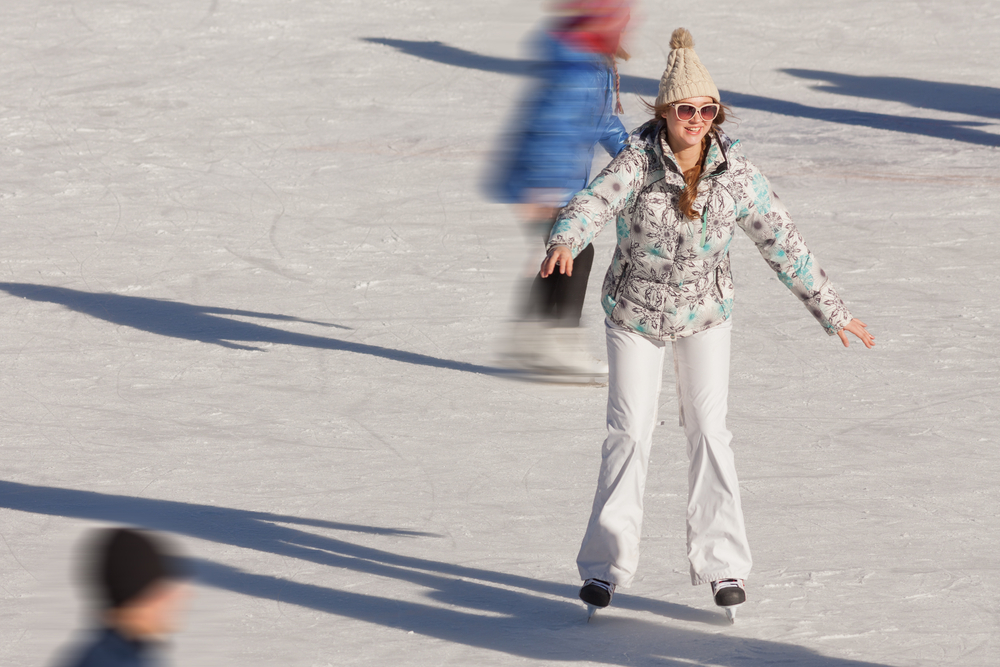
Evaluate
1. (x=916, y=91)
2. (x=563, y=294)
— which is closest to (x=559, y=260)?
(x=563, y=294)

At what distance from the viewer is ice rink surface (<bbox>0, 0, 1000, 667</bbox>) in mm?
3814

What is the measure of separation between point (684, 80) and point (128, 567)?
1.99 metres

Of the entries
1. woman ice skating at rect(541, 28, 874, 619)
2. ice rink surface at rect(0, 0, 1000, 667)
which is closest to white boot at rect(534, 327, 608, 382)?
ice rink surface at rect(0, 0, 1000, 667)

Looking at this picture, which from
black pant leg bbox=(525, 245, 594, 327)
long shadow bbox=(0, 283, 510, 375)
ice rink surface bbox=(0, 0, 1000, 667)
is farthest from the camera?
long shadow bbox=(0, 283, 510, 375)

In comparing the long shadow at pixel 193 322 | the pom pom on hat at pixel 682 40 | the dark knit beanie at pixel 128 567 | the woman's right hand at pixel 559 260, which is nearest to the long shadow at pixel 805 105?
the long shadow at pixel 193 322

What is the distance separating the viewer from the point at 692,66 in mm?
3416

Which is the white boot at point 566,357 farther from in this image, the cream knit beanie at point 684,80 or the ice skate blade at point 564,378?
the cream knit beanie at point 684,80

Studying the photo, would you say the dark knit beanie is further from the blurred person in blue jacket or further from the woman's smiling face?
the blurred person in blue jacket

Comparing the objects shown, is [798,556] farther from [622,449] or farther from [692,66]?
[692,66]

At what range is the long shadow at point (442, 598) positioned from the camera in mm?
3568

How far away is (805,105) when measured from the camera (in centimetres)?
1079

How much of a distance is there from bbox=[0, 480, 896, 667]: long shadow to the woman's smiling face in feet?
4.64

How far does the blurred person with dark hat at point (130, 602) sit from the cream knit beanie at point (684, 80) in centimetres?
189

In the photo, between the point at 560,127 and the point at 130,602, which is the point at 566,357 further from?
the point at 130,602
